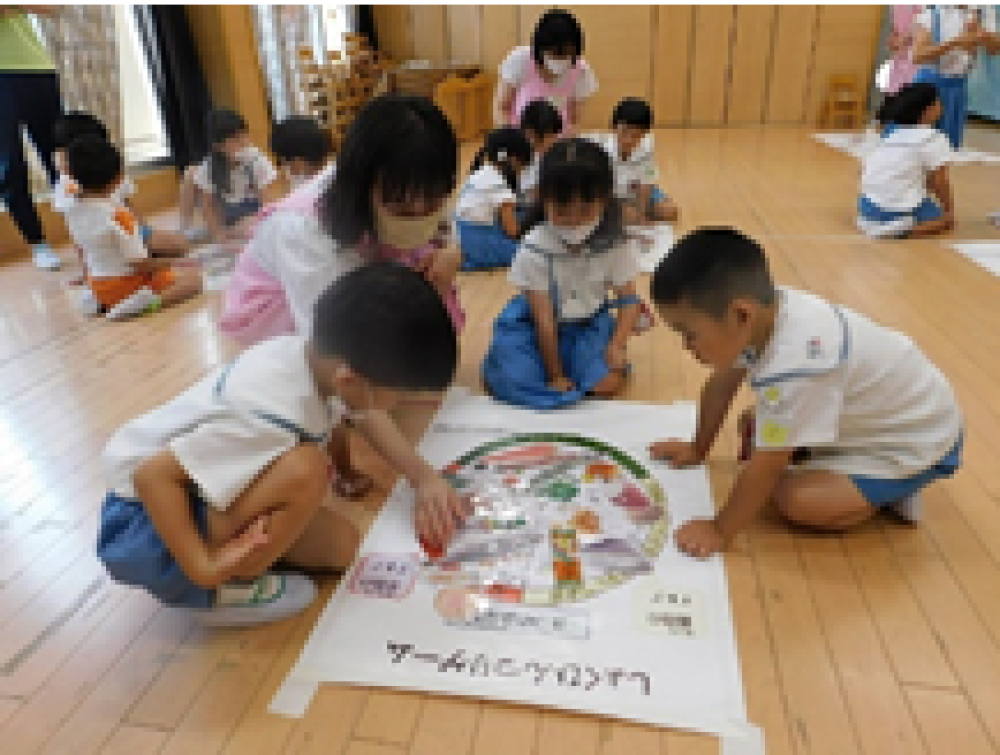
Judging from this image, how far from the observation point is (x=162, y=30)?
3.44 metres

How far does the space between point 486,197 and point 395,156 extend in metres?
1.48

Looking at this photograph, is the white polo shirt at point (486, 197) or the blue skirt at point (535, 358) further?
the white polo shirt at point (486, 197)

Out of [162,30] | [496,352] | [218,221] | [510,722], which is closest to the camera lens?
[510,722]

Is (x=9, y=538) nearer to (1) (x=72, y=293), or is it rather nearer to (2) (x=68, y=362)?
(2) (x=68, y=362)

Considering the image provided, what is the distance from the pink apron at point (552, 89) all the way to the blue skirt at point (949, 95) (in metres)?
1.72

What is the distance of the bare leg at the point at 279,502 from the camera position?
0.83 m

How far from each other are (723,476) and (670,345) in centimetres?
63

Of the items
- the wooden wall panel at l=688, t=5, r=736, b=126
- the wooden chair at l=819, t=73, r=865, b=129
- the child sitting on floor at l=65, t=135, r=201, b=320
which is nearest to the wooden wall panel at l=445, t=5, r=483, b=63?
the wooden wall panel at l=688, t=5, r=736, b=126

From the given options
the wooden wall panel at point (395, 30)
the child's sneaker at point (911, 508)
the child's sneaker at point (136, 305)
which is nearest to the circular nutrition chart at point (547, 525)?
the child's sneaker at point (911, 508)

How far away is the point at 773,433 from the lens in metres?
0.93

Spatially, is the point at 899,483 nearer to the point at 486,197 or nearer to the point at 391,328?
the point at 391,328

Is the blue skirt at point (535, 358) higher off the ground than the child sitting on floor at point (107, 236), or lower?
lower

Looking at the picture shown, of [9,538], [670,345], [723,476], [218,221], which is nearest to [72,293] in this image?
[218,221]

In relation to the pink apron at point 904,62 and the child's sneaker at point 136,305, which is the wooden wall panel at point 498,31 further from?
the child's sneaker at point 136,305
